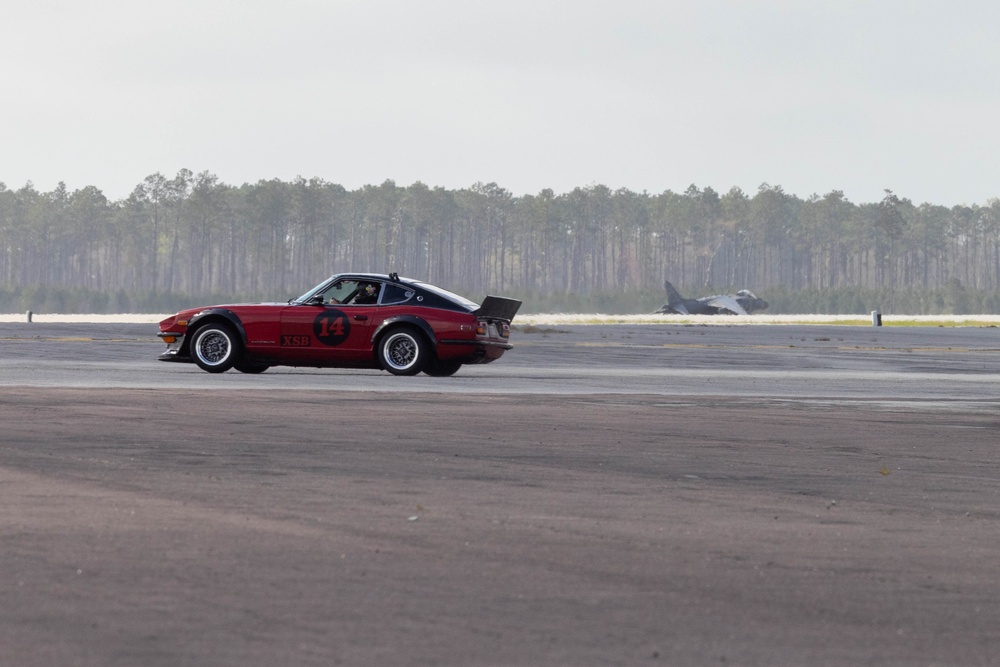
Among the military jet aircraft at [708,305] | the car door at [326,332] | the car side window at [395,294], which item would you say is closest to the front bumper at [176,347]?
the car door at [326,332]

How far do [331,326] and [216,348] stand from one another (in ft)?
5.94

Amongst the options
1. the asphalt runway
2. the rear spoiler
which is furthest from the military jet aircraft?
the asphalt runway

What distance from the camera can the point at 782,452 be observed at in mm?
11773

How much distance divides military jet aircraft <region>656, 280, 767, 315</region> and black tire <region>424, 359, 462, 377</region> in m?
69.4

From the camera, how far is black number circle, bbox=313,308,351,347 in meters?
21.1

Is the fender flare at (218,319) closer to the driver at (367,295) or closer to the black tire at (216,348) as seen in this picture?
the black tire at (216,348)

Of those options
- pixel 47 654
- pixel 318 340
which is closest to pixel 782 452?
pixel 47 654

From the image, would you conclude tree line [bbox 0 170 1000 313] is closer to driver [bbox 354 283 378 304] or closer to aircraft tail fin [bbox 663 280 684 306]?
aircraft tail fin [bbox 663 280 684 306]

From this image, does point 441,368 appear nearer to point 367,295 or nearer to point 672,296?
point 367,295

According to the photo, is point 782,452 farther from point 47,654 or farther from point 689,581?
point 47,654

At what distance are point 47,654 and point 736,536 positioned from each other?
153 inches

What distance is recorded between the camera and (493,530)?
7.82 m

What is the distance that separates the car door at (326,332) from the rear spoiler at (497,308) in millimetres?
1555

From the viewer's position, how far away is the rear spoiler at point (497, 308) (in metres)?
21.3
